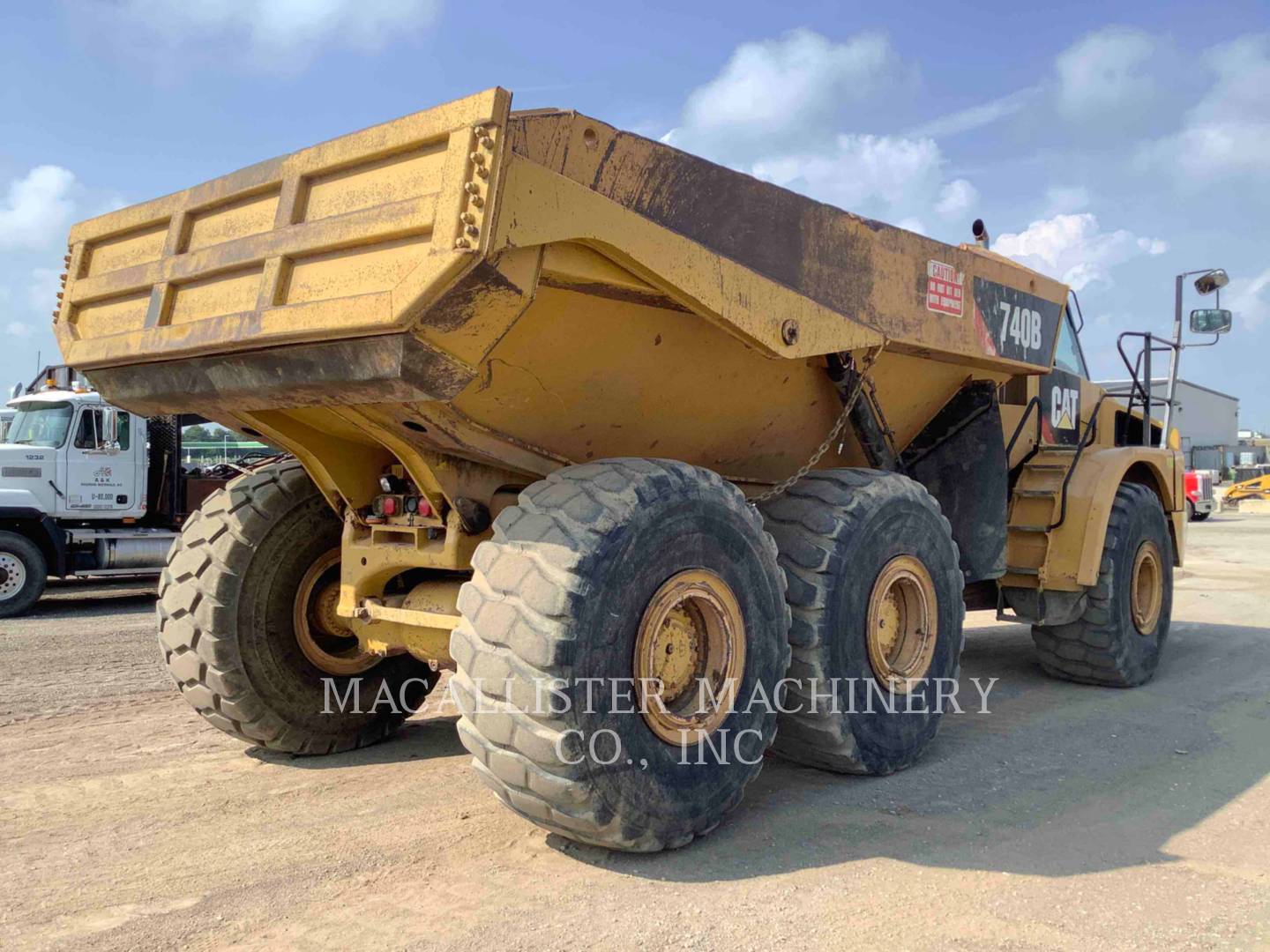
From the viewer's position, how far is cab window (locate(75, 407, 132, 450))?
40.4 ft

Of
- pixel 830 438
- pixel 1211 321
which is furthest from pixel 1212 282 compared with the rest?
pixel 830 438

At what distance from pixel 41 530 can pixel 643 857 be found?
10.9 m

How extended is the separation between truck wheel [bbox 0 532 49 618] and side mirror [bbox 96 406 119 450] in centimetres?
153

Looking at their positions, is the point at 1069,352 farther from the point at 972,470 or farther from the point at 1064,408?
the point at 972,470

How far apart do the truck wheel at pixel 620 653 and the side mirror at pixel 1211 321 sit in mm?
4895

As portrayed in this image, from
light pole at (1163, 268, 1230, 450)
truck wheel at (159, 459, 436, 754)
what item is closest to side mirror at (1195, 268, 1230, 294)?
light pole at (1163, 268, 1230, 450)

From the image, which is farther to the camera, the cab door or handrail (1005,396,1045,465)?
the cab door

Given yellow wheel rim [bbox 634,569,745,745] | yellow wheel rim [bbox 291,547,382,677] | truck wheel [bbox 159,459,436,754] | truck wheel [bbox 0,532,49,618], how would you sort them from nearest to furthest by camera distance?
yellow wheel rim [bbox 634,569,745,745] → truck wheel [bbox 159,459,436,754] → yellow wheel rim [bbox 291,547,382,677] → truck wheel [bbox 0,532,49,618]

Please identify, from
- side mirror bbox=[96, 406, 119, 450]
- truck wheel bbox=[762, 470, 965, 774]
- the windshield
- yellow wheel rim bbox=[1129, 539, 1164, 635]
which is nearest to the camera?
truck wheel bbox=[762, 470, 965, 774]

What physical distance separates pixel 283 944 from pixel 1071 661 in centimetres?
544

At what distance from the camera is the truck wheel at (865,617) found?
425cm

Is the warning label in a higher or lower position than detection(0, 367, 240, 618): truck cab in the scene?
higher

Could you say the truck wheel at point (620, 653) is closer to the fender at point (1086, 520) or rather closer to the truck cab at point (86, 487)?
the fender at point (1086, 520)

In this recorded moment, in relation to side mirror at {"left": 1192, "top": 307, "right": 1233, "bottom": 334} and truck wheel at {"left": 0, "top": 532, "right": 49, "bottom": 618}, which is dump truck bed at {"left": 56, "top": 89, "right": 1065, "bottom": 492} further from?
truck wheel at {"left": 0, "top": 532, "right": 49, "bottom": 618}
